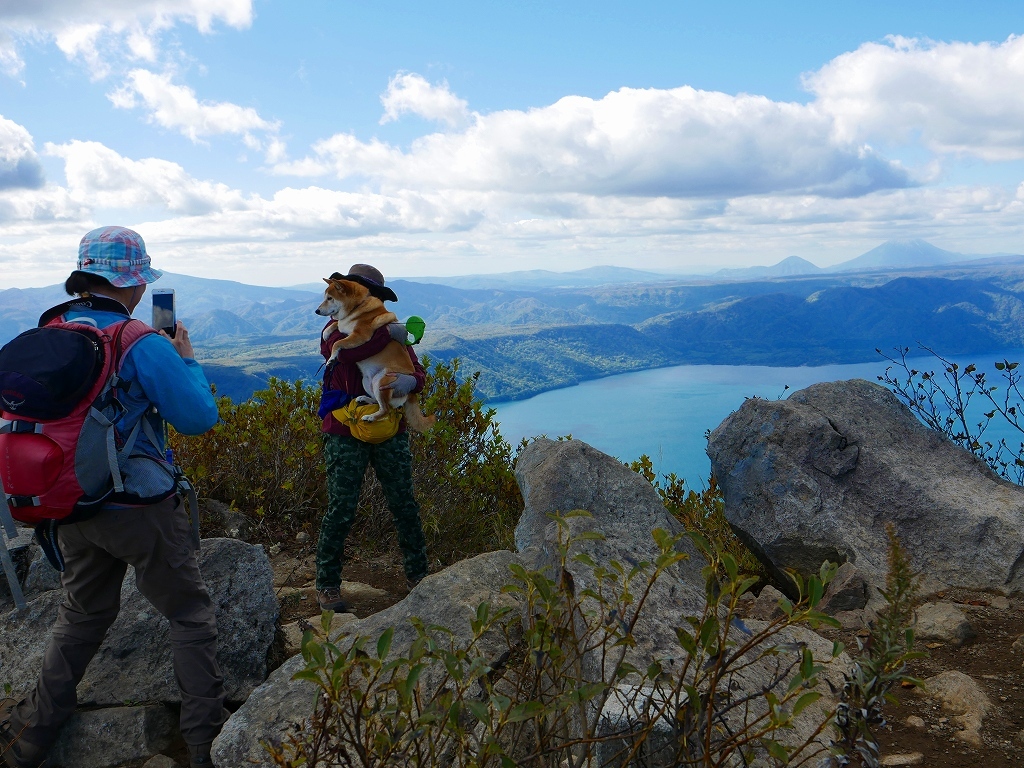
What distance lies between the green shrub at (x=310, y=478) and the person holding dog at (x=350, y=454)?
174 centimetres

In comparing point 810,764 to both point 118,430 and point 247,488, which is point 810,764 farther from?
point 247,488

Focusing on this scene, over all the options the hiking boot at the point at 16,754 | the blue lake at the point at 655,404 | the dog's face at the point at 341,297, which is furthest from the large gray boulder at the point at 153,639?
the blue lake at the point at 655,404

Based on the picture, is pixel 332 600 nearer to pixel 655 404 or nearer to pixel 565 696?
pixel 565 696

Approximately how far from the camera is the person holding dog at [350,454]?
14.4 ft

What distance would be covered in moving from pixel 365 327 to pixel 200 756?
237 centimetres

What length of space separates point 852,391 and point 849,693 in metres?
4.76

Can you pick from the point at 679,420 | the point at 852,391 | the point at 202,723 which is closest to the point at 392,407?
the point at 202,723

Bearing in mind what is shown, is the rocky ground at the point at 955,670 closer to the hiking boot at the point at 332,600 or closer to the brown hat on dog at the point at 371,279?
the hiking boot at the point at 332,600

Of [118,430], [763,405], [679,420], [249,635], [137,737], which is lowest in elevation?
[679,420]

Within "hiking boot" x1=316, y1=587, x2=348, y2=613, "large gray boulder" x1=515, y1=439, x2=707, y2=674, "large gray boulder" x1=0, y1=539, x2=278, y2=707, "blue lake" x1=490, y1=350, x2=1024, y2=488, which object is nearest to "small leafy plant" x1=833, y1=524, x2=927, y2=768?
"large gray boulder" x1=515, y1=439, x2=707, y2=674

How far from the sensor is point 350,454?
446cm

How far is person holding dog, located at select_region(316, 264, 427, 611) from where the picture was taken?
14.4 ft

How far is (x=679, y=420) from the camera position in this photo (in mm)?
58469

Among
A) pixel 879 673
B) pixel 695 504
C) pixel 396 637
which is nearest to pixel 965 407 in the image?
pixel 695 504
